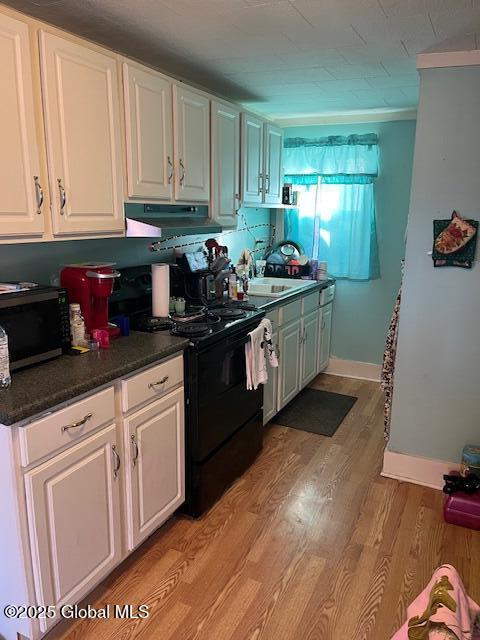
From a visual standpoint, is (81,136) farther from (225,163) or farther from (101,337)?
(225,163)

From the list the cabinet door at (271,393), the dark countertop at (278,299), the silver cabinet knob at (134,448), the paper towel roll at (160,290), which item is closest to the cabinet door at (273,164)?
the dark countertop at (278,299)

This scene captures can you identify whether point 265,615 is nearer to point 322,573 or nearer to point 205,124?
point 322,573

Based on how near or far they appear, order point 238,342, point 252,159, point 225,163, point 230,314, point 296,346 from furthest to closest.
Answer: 1. point 296,346
2. point 252,159
3. point 225,163
4. point 230,314
5. point 238,342

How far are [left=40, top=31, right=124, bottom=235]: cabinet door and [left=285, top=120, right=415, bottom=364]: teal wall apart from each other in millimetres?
2661

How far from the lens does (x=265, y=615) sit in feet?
6.13

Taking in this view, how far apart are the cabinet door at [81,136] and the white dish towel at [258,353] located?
97 centimetres

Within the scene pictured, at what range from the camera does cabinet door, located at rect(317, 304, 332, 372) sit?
4199 millimetres

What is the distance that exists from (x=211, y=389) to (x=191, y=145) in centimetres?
133

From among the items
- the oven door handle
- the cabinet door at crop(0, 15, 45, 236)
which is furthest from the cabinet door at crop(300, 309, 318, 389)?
the cabinet door at crop(0, 15, 45, 236)

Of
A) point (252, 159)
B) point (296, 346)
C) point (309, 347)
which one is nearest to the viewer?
point (252, 159)

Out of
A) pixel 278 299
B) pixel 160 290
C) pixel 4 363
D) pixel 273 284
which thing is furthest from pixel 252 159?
pixel 4 363

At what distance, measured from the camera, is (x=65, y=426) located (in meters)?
1.60

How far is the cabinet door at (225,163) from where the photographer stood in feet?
9.43

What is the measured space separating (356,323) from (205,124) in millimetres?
2397
